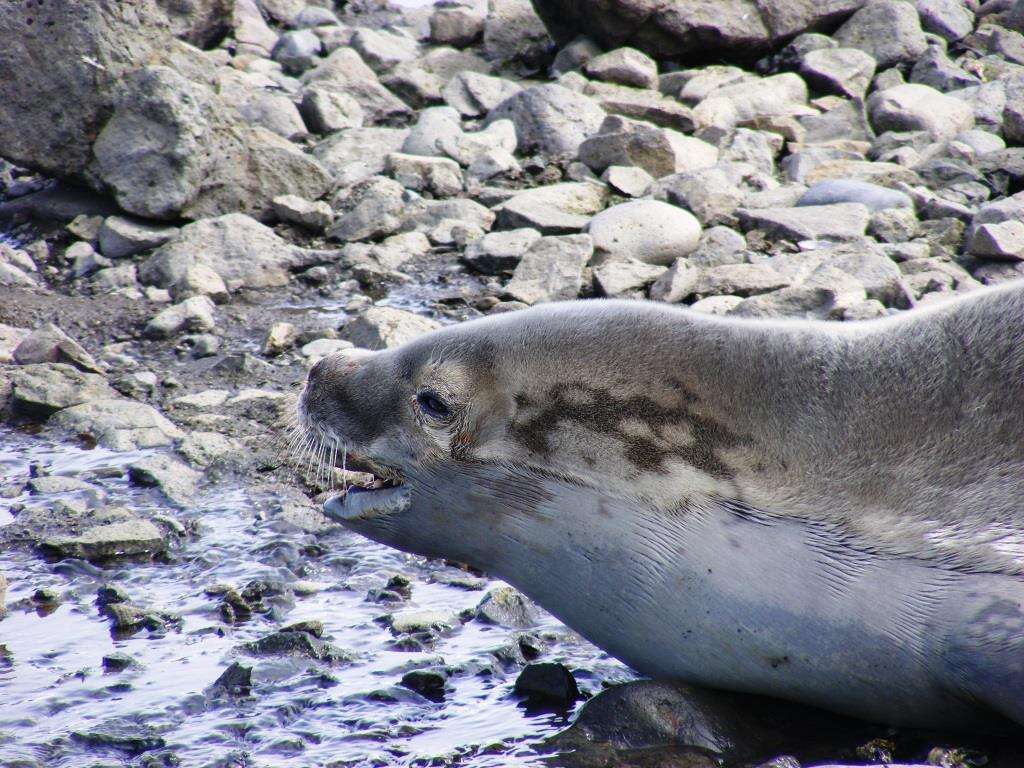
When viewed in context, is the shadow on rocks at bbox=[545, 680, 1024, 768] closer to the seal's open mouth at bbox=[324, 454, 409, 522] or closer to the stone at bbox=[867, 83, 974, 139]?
the seal's open mouth at bbox=[324, 454, 409, 522]

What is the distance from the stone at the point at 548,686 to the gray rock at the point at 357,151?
23.2 ft

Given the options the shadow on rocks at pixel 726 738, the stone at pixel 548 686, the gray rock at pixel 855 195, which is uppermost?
Result: the shadow on rocks at pixel 726 738

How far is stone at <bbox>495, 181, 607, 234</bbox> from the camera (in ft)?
31.4

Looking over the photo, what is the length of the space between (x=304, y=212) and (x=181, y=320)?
5.88 feet

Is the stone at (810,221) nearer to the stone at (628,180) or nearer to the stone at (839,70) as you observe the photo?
the stone at (628,180)

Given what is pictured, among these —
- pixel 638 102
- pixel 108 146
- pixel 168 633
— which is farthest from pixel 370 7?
pixel 168 633

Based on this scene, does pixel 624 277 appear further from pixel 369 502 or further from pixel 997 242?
pixel 369 502

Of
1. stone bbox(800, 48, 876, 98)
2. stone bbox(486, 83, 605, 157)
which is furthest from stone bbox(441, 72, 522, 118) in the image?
stone bbox(800, 48, 876, 98)

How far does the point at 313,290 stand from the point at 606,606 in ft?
18.1

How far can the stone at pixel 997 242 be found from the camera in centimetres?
866

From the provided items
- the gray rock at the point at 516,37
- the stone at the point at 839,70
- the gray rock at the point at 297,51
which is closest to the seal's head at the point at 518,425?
the stone at the point at 839,70

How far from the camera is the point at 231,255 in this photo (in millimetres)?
9375

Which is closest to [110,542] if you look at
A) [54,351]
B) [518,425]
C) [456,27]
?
[518,425]

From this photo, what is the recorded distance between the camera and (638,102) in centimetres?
1277
